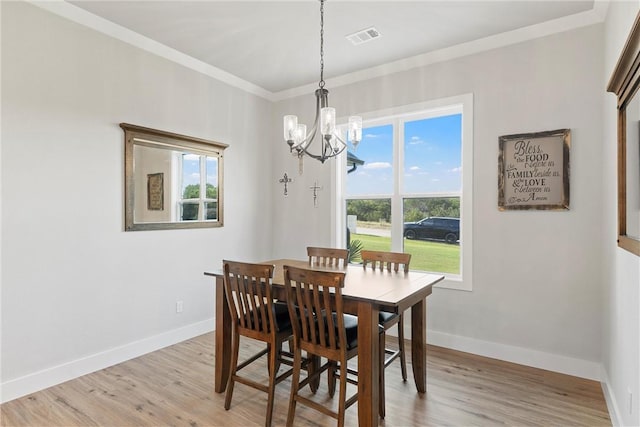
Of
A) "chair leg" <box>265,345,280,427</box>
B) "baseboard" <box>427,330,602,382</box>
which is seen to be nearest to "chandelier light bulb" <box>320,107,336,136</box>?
"chair leg" <box>265,345,280,427</box>

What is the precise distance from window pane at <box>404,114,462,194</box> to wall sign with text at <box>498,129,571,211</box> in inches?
19.0

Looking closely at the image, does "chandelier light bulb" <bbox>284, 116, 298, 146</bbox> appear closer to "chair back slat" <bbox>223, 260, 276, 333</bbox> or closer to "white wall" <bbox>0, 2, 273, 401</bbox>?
"chair back slat" <bbox>223, 260, 276, 333</bbox>

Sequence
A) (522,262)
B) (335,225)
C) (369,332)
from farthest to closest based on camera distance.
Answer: (335,225), (522,262), (369,332)

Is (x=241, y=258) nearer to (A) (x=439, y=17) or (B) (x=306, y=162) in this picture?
(B) (x=306, y=162)

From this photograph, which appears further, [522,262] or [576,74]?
[522,262]

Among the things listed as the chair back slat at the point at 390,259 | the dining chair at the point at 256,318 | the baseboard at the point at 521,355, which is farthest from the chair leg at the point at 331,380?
the baseboard at the point at 521,355

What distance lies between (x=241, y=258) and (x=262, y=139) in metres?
1.57

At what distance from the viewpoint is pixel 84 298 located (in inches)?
116

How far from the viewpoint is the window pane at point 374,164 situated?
160 inches

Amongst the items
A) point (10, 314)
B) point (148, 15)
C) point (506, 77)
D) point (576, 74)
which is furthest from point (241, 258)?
point (576, 74)

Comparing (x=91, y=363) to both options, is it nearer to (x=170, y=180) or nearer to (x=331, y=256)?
(x=170, y=180)

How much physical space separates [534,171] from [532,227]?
48cm

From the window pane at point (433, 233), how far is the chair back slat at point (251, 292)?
6.58ft

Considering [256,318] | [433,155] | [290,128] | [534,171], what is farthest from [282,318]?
[534,171]
